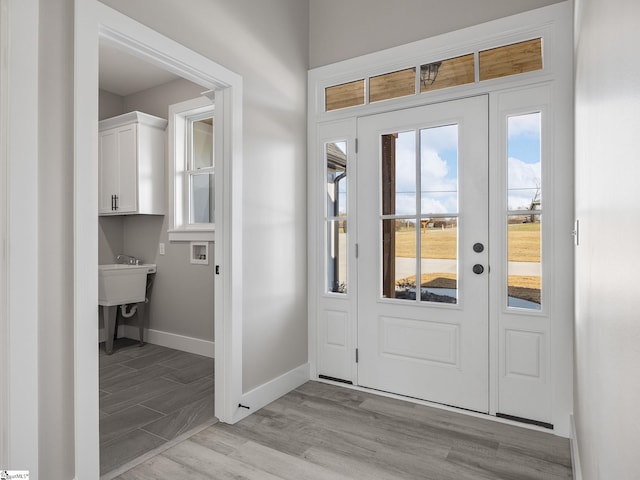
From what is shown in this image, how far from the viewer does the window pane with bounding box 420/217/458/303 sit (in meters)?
2.66

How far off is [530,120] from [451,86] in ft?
1.82

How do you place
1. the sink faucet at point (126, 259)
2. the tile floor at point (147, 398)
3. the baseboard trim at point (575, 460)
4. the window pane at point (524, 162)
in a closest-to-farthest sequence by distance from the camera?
the baseboard trim at point (575, 460) → the tile floor at point (147, 398) → the window pane at point (524, 162) → the sink faucet at point (126, 259)

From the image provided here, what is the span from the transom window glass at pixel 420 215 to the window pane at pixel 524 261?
34 centimetres

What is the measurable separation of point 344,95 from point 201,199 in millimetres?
1894

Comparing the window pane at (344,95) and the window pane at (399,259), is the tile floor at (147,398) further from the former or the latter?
the window pane at (344,95)

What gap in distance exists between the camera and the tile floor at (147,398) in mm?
2260

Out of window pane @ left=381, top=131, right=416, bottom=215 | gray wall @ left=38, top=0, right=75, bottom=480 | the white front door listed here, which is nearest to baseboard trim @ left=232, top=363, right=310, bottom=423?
the white front door

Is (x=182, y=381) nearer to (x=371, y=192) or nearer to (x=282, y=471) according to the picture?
(x=282, y=471)

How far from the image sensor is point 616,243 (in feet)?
2.52

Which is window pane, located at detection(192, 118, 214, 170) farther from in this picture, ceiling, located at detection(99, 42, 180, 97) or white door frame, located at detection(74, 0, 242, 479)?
white door frame, located at detection(74, 0, 242, 479)

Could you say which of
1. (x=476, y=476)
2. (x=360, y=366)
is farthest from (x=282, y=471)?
(x=360, y=366)

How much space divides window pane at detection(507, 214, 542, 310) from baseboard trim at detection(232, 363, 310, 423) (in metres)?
1.61

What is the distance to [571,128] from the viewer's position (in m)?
2.26

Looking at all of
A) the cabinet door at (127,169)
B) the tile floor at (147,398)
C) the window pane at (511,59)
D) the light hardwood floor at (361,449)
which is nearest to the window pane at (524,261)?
the light hardwood floor at (361,449)
